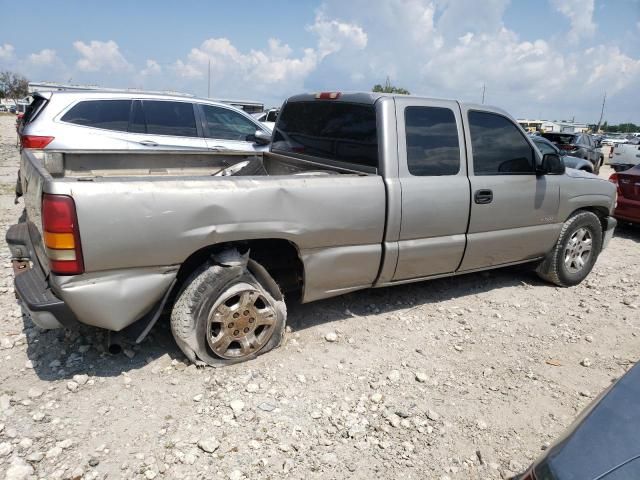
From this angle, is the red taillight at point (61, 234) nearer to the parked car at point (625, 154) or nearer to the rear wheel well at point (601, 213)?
the rear wheel well at point (601, 213)

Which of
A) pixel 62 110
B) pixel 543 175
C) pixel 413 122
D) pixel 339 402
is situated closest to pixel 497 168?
pixel 543 175

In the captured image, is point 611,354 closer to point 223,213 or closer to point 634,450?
point 634,450

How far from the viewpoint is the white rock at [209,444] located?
2436 mm

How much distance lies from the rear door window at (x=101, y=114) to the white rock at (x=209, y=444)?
532 centimetres

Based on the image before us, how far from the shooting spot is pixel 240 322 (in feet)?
10.2

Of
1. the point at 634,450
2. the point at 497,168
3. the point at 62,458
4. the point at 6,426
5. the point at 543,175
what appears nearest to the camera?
the point at 634,450

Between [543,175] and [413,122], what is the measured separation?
5.30 feet

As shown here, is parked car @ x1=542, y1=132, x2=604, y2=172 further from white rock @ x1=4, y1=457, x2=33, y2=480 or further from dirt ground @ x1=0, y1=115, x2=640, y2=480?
white rock @ x1=4, y1=457, x2=33, y2=480

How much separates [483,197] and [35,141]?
18.4 ft

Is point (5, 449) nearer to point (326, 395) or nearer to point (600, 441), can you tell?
point (326, 395)

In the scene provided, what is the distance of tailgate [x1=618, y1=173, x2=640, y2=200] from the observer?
7.66 m

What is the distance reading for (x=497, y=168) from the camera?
4.13 metres

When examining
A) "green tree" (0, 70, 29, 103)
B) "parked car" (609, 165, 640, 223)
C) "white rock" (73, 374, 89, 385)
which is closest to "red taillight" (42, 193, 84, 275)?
"white rock" (73, 374, 89, 385)

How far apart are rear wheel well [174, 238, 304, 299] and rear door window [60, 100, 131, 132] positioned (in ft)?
13.9
